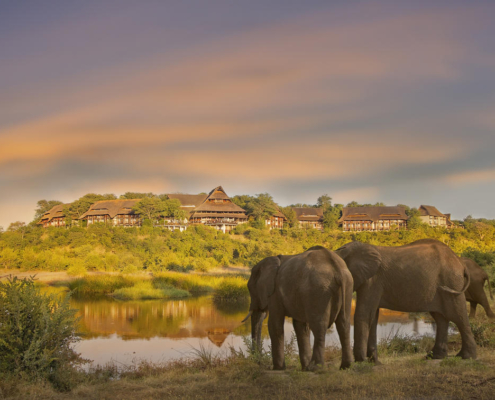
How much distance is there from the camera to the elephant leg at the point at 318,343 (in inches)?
317

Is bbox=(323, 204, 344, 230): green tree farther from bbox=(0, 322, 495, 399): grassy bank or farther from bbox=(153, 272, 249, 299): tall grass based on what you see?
bbox=(0, 322, 495, 399): grassy bank

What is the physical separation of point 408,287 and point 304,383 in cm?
300

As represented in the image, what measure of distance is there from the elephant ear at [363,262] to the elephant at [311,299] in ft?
2.77

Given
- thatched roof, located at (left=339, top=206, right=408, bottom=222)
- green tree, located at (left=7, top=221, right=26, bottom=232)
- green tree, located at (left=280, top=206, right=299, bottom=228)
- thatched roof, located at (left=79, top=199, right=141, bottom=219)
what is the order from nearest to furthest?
green tree, located at (left=7, top=221, right=26, bottom=232), thatched roof, located at (left=79, top=199, right=141, bottom=219), green tree, located at (left=280, top=206, right=299, bottom=228), thatched roof, located at (left=339, top=206, right=408, bottom=222)

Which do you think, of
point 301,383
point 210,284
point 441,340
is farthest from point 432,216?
point 301,383

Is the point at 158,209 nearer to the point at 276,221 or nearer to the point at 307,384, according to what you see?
the point at 276,221

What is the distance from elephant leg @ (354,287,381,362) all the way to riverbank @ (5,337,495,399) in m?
0.47

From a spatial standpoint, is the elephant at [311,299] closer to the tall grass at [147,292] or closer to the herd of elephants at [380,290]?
the herd of elephants at [380,290]

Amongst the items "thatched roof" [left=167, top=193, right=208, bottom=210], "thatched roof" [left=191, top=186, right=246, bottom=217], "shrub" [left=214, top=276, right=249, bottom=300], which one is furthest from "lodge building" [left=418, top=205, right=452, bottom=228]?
"shrub" [left=214, top=276, right=249, bottom=300]

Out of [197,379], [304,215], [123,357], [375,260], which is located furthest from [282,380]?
[304,215]

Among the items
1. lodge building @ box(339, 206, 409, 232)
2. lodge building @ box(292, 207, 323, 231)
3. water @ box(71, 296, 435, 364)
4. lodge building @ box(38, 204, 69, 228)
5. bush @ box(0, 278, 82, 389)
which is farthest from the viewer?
lodge building @ box(292, 207, 323, 231)

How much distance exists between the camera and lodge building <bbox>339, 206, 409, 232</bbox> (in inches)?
3081

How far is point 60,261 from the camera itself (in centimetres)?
4016

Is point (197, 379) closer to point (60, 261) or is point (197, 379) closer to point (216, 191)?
point (60, 261)
